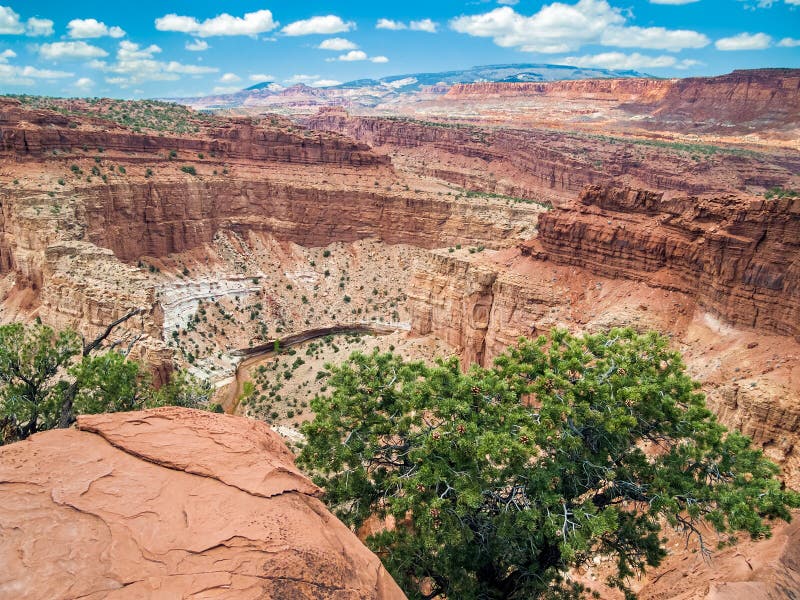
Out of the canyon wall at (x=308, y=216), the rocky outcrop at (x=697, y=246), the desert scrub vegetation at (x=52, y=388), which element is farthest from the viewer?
the canyon wall at (x=308, y=216)

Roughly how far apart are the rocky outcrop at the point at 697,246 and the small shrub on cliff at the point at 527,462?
12.1 meters

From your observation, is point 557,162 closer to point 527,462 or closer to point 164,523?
point 527,462

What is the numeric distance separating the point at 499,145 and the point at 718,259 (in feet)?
346

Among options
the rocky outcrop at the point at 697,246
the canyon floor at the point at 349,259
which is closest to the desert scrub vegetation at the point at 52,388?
the canyon floor at the point at 349,259

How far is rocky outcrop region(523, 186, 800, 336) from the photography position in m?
23.6

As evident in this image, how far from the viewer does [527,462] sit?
15.4 metres

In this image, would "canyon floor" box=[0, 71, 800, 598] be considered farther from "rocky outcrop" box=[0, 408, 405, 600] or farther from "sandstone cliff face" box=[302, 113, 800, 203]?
"rocky outcrop" box=[0, 408, 405, 600]

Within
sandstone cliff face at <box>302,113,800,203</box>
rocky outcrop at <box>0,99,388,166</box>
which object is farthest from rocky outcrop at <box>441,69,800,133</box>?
rocky outcrop at <box>0,99,388,166</box>

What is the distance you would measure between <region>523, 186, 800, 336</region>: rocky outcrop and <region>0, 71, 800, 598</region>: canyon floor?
0.09 meters

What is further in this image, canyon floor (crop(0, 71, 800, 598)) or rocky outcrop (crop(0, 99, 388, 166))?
rocky outcrop (crop(0, 99, 388, 166))

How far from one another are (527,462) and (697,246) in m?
19.1

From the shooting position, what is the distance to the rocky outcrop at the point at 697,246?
23.6m

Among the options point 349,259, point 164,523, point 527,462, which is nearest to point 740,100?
point 349,259

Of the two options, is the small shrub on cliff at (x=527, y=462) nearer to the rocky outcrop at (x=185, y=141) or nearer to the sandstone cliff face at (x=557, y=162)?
the rocky outcrop at (x=185, y=141)
